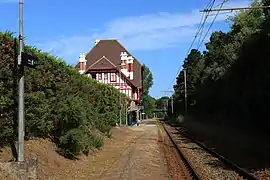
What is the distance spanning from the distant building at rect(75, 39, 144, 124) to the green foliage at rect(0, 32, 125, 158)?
4658 centimetres

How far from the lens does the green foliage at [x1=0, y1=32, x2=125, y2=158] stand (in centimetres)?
1326

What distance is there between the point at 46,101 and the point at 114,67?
2463 inches

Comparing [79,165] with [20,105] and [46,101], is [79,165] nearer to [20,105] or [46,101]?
[46,101]

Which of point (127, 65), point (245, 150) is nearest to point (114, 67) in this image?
point (127, 65)

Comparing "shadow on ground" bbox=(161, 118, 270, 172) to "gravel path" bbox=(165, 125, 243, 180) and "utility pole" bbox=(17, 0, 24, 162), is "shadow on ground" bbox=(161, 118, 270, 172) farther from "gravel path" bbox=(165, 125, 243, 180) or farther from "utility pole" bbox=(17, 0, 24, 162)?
"utility pole" bbox=(17, 0, 24, 162)

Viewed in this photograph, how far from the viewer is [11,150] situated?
13508 millimetres

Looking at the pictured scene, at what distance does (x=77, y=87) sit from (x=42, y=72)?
5596 mm

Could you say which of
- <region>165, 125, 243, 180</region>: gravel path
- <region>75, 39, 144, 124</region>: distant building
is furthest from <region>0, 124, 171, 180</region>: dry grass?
<region>75, 39, 144, 124</region>: distant building

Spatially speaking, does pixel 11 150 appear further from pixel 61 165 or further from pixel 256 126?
pixel 256 126

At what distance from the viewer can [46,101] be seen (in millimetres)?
16641

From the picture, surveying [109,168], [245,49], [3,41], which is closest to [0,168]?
[3,41]

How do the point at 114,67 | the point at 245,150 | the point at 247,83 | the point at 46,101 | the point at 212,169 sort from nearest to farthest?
1. the point at 46,101
2. the point at 212,169
3. the point at 245,150
4. the point at 247,83
5. the point at 114,67

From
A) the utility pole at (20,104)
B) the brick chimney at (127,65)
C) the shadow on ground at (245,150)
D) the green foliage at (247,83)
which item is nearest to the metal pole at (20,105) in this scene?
the utility pole at (20,104)

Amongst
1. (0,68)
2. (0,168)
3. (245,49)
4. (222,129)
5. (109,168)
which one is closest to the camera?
(0,168)
